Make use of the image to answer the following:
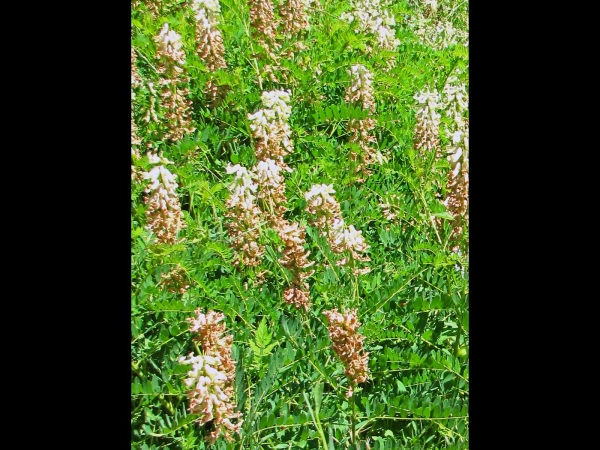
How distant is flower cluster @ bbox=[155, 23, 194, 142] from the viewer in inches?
75.2

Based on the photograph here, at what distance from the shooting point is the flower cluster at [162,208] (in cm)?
155

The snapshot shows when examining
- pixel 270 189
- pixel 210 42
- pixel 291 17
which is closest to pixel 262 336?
pixel 270 189

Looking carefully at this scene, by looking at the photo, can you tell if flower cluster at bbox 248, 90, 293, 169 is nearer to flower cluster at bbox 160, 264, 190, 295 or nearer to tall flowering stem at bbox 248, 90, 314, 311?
tall flowering stem at bbox 248, 90, 314, 311

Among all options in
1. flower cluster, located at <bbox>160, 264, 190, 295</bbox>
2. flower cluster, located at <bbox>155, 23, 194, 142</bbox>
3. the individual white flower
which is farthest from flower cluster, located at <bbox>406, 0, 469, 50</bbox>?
flower cluster, located at <bbox>160, 264, 190, 295</bbox>

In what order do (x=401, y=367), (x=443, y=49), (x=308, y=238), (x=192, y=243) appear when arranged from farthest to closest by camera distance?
(x=443, y=49) → (x=308, y=238) → (x=192, y=243) → (x=401, y=367)

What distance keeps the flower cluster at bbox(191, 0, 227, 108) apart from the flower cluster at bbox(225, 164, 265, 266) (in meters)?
0.46

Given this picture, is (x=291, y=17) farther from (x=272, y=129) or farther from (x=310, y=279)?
(x=310, y=279)
